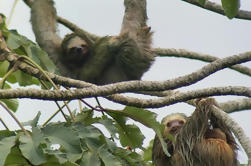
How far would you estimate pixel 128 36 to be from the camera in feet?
25.8

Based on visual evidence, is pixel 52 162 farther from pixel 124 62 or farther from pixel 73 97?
pixel 124 62

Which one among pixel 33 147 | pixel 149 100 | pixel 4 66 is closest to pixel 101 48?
pixel 4 66

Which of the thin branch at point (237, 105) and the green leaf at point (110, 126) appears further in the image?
the thin branch at point (237, 105)

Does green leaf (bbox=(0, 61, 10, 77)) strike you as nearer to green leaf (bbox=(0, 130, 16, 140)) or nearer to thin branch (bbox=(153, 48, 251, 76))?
green leaf (bbox=(0, 130, 16, 140))

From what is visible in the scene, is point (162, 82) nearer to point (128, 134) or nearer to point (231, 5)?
point (128, 134)

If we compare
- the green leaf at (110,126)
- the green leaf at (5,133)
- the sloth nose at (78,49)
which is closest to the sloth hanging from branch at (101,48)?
the sloth nose at (78,49)

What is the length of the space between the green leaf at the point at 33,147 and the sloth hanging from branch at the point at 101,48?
4075 mm

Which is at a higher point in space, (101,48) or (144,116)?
(101,48)

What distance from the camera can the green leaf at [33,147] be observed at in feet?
12.2

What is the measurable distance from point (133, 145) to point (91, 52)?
3284 millimetres

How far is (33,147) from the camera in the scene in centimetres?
380

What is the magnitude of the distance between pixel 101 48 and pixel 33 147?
14.8ft

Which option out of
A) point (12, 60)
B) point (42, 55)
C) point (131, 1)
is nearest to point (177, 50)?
point (131, 1)

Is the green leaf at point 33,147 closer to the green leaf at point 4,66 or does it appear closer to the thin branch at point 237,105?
the green leaf at point 4,66
